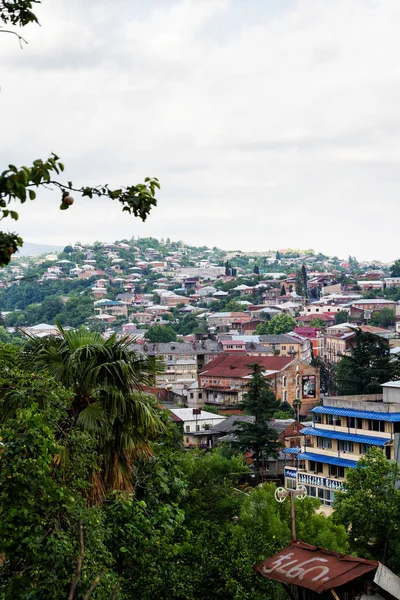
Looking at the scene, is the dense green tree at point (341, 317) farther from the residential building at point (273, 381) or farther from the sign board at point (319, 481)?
the sign board at point (319, 481)

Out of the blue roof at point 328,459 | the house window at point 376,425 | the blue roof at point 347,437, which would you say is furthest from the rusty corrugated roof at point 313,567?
the blue roof at point 328,459

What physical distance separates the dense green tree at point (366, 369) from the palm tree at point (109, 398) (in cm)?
4553

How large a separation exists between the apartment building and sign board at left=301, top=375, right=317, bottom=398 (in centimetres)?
3143

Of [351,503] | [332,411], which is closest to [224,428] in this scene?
[332,411]

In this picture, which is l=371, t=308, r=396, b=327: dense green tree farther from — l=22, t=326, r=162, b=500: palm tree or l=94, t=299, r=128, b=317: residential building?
l=22, t=326, r=162, b=500: palm tree

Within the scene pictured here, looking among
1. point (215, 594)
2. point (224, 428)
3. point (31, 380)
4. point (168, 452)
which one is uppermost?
point (31, 380)

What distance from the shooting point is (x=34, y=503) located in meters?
8.80

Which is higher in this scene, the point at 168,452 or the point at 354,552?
the point at 168,452

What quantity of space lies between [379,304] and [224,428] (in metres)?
79.7

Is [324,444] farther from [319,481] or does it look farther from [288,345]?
[288,345]

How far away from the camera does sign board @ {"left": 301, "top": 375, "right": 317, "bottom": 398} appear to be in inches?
2864

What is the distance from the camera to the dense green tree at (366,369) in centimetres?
5575

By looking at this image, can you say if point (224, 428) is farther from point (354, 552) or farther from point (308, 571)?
point (308, 571)

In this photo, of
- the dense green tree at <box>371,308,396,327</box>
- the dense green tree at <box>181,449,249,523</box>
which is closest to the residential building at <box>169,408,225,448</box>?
the dense green tree at <box>181,449,249,523</box>
